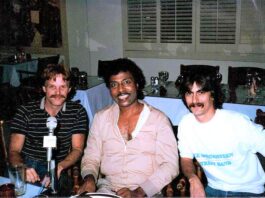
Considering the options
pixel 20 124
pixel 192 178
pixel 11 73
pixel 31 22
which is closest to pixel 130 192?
pixel 192 178

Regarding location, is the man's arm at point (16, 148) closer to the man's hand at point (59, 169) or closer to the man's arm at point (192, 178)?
the man's hand at point (59, 169)

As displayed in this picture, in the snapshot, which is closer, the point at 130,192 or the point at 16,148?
the point at 130,192

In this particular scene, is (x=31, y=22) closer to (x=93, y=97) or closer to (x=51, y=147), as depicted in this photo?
(x=93, y=97)

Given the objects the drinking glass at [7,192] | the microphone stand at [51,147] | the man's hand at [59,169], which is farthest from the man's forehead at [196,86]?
the drinking glass at [7,192]

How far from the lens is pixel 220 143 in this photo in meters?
1.60

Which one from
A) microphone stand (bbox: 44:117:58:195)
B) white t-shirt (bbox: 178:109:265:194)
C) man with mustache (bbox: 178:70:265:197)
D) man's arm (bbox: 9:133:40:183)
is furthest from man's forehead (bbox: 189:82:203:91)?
man's arm (bbox: 9:133:40:183)

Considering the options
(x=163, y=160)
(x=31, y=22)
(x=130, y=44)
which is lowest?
(x=163, y=160)

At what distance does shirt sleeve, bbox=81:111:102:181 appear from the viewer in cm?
180

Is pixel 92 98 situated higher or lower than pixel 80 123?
lower

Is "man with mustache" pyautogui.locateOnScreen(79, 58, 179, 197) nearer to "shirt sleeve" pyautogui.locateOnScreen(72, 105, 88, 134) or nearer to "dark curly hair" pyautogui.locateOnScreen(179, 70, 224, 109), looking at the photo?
"shirt sleeve" pyautogui.locateOnScreen(72, 105, 88, 134)

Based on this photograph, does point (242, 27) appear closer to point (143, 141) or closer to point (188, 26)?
point (188, 26)

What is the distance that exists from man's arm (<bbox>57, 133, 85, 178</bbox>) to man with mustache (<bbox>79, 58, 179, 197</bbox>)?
62 mm

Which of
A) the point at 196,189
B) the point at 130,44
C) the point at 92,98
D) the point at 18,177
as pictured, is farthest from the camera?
the point at 130,44

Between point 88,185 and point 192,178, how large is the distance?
1.74 feet
